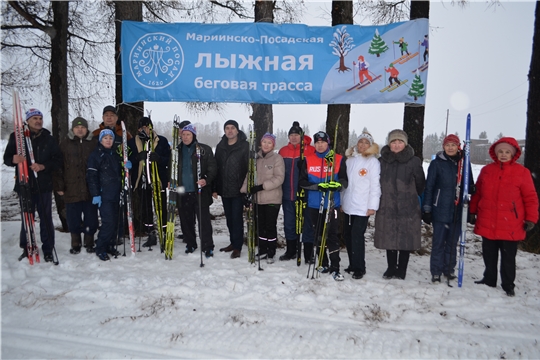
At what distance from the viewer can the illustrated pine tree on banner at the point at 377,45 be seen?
537 centimetres

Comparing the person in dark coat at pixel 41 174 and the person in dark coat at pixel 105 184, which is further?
the person in dark coat at pixel 105 184

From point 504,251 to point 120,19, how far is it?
6.75 m

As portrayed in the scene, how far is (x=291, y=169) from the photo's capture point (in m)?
4.93

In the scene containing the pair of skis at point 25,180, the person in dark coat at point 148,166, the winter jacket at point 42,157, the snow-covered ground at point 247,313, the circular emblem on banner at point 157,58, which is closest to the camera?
the snow-covered ground at point 247,313

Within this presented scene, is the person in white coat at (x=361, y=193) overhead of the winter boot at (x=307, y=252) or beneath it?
overhead

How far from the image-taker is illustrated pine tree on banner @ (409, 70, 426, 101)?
536 cm

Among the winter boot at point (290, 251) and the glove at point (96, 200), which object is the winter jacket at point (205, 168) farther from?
the winter boot at point (290, 251)

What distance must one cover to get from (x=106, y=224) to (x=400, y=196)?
4.18m

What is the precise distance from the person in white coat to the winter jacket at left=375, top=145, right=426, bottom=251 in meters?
0.12

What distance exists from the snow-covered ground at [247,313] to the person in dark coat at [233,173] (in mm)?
542

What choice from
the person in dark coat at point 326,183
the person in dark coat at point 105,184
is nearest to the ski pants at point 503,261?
the person in dark coat at point 326,183

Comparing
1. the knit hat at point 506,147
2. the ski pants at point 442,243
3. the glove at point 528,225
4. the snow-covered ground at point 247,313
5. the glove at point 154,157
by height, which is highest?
the knit hat at point 506,147

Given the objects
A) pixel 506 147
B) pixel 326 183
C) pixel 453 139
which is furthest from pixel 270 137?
pixel 506 147

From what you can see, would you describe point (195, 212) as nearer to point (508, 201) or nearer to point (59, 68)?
point (508, 201)
